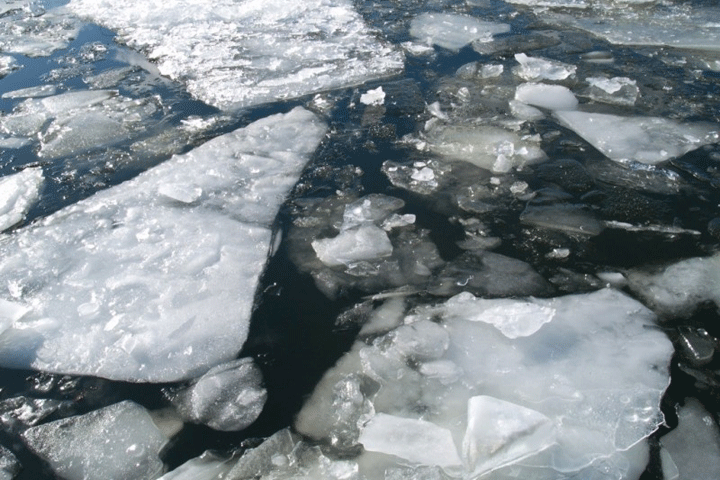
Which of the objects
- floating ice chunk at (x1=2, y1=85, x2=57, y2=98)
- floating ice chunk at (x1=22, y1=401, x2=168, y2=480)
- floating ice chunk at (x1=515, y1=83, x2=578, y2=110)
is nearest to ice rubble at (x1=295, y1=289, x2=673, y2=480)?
floating ice chunk at (x1=22, y1=401, x2=168, y2=480)

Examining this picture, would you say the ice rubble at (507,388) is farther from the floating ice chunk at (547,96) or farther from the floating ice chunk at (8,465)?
the floating ice chunk at (547,96)

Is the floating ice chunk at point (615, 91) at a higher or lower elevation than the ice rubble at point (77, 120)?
higher

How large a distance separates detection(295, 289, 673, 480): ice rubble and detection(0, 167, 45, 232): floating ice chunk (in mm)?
1810

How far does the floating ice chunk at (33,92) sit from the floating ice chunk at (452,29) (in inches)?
104

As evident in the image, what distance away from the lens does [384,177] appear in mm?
2443

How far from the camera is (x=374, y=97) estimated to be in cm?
303

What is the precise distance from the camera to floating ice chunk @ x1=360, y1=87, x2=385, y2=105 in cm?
301

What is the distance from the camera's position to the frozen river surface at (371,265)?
4.76 feet

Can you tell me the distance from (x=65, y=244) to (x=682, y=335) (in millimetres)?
2417

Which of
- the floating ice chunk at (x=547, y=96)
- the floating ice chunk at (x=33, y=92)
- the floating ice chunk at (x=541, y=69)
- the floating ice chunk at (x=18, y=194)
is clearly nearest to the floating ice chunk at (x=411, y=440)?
the floating ice chunk at (x=18, y=194)

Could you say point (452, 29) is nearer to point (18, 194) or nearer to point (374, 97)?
point (374, 97)

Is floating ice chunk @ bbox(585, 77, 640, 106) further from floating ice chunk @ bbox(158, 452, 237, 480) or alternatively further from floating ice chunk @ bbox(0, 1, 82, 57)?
floating ice chunk @ bbox(0, 1, 82, 57)

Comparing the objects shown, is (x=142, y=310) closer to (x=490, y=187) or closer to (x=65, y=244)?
(x=65, y=244)

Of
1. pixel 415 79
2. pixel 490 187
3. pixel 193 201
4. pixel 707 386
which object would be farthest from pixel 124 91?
pixel 707 386
